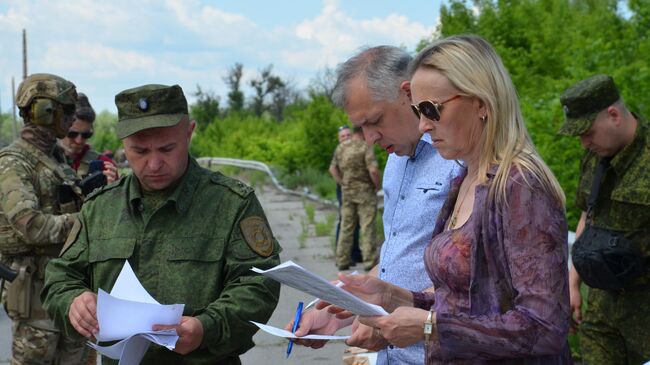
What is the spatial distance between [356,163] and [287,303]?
3337mm

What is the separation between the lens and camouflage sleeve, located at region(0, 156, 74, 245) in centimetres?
497

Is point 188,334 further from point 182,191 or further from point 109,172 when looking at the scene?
point 109,172

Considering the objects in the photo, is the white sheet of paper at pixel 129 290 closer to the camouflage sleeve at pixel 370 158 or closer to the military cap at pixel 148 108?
the military cap at pixel 148 108

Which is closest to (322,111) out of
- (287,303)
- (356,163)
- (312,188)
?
(312,188)

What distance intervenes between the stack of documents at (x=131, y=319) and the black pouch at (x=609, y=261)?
2.74 meters

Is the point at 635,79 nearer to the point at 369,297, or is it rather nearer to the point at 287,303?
the point at 287,303

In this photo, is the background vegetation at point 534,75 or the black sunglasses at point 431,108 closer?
the black sunglasses at point 431,108

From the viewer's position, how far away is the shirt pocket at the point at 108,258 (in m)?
3.49

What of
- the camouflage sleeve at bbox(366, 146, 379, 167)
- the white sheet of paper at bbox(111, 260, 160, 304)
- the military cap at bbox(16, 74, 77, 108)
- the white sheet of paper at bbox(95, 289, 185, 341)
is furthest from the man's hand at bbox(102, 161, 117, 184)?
the camouflage sleeve at bbox(366, 146, 379, 167)

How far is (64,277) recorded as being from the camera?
3549 mm

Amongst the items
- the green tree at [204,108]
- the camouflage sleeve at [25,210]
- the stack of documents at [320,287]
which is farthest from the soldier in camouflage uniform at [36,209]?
the green tree at [204,108]

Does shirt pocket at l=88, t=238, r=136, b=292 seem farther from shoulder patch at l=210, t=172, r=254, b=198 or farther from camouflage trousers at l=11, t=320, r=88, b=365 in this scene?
camouflage trousers at l=11, t=320, r=88, b=365

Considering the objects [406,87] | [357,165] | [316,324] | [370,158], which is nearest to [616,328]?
[406,87]

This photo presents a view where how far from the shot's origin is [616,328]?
17.0 feet
